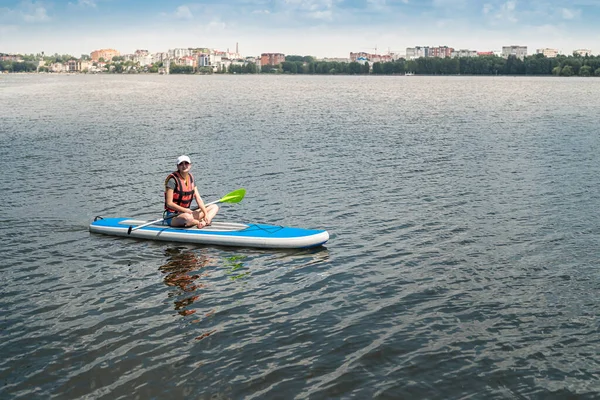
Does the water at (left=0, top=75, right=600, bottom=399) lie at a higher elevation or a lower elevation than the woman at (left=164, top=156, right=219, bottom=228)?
lower

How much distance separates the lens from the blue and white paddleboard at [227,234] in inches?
628

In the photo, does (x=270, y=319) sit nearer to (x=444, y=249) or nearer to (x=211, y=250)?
(x=211, y=250)

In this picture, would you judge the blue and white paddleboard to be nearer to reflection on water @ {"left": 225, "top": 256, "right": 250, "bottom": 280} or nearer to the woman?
the woman

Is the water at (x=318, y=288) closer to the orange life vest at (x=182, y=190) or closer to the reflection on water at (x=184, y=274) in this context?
the reflection on water at (x=184, y=274)

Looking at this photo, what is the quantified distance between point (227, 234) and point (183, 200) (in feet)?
4.87

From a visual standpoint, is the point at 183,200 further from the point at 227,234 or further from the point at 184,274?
the point at 184,274

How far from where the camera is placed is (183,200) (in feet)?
55.4

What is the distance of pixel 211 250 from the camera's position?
16422mm

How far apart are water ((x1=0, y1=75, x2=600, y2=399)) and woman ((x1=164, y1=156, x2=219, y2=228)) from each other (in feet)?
2.49

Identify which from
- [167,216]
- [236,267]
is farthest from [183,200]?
[236,267]

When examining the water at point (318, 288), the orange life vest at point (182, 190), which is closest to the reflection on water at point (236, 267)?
the water at point (318, 288)

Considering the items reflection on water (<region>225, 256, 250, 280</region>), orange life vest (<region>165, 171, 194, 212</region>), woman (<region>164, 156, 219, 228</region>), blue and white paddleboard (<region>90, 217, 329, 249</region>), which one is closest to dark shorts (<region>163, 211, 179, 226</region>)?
woman (<region>164, 156, 219, 228</region>)

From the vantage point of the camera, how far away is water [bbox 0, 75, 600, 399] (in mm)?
9914

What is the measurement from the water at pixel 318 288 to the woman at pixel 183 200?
760mm
